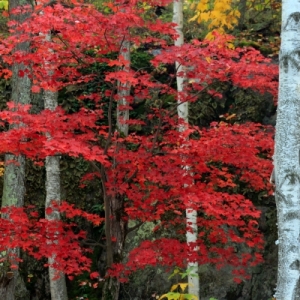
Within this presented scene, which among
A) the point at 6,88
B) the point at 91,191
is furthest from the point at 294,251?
the point at 6,88

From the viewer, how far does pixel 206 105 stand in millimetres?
8508

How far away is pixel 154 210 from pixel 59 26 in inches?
94.4

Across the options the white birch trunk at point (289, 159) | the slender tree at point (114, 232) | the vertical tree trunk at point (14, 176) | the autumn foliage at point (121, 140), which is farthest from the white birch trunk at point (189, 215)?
the white birch trunk at point (289, 159)

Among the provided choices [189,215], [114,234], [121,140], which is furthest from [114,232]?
[121,140]

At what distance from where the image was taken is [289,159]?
2809 millimetres

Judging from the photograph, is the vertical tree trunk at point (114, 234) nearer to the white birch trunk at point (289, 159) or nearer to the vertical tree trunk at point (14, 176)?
the vertical tree trunk at point (14, 176)

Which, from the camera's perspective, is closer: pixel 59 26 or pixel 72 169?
pixel 59 26

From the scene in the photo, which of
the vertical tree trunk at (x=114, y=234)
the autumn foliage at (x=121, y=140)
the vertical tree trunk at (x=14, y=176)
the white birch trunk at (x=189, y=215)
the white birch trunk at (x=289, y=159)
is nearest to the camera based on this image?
the white birch trunk at (x=289, y=159)

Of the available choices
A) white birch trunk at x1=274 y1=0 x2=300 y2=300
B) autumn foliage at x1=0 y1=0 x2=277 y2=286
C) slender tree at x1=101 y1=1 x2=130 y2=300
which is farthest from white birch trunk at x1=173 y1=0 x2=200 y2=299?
white birch trunk at x1=274 y1=0 x2=300 y2=300

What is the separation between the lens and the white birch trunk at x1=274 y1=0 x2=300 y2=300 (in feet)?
9.10

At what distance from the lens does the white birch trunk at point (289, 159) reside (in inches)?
109

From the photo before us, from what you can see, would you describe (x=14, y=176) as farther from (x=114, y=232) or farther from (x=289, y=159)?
(x=289, y=159)

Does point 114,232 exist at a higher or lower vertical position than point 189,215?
lower

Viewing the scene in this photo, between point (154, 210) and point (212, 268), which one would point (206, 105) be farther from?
point (154, 210)
